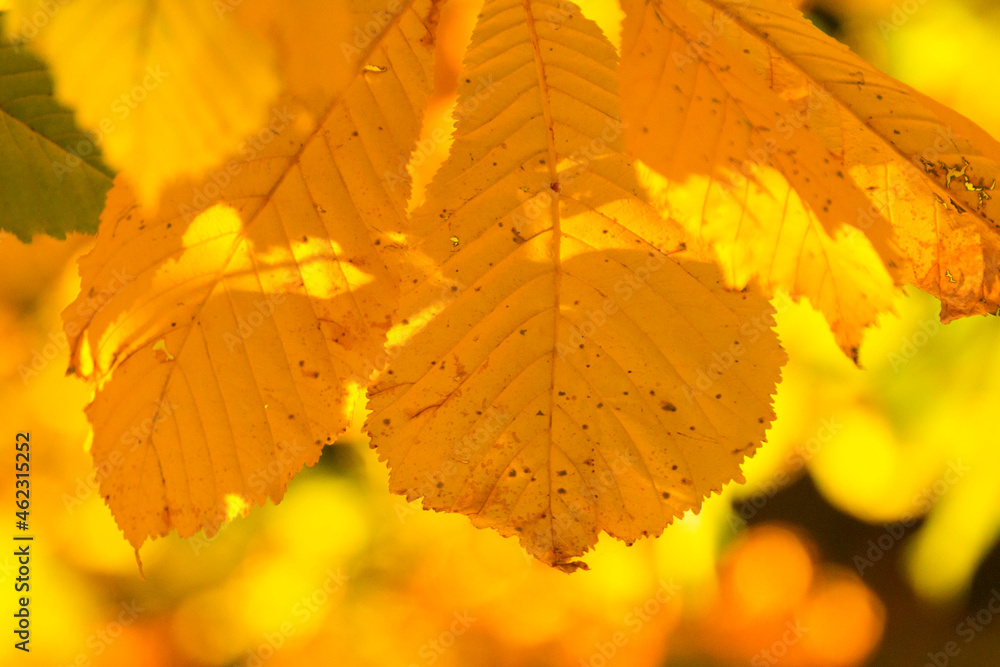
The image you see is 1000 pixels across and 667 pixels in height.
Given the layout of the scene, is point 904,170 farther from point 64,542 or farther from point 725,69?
point 64,542

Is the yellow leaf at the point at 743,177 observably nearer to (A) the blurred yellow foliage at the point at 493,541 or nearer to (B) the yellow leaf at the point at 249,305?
(B) the yellow leaf at the point at 249,305

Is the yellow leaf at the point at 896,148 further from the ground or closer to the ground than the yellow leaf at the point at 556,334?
further from the ground

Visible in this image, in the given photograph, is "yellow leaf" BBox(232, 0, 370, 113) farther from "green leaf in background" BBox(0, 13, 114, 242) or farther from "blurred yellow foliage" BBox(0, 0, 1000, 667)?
"blurred yellow foliage" BBox(0, 0, 1000, 667)

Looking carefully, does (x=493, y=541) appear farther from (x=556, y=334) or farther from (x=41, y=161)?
(x=41, y=161)

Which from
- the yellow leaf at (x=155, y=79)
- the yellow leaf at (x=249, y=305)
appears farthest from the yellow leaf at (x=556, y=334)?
the yellow leaf at (x=155, y=79)

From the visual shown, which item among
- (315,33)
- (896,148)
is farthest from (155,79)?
(896,148)

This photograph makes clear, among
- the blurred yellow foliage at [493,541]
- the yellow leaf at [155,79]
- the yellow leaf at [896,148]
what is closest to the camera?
the yellow leaf at [155,79]

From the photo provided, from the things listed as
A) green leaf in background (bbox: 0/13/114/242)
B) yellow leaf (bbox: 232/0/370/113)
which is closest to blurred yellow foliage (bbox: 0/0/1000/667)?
green leaf in background (bbox: 0/13/114/242)
